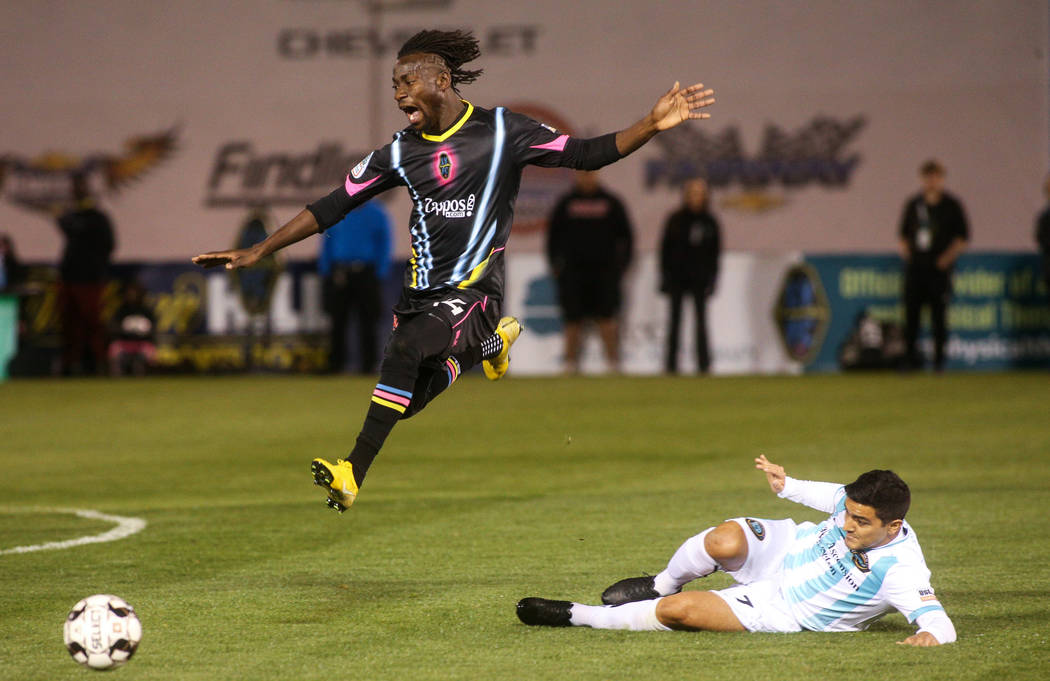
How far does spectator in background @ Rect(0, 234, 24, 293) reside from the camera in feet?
61.5

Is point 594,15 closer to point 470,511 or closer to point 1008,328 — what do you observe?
point 1008,328

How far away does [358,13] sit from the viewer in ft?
73.6

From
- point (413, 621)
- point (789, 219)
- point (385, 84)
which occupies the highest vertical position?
point (385, 84)

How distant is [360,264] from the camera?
17.6 meters

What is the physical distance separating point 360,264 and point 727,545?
12.6 meters

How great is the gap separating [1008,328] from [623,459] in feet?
28.9

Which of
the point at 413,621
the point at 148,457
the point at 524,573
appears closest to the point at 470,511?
the point at 524,573

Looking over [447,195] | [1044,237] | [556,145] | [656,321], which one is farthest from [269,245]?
[1044,237]

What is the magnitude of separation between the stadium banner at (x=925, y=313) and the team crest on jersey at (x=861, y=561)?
1275 centimetres

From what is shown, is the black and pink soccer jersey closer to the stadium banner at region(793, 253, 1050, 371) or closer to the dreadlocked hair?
the dreadlocked hair

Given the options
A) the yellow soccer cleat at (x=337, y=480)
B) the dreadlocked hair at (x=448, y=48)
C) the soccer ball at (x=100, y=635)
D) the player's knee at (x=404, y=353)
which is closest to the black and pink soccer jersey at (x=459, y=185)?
the dreadlocked hair at (x=448, y=48)

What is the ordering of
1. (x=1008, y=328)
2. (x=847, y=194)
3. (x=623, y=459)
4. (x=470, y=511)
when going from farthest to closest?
(x=847, y=194)
(x=1008, y=328)
(x=623, y=459)
(x=470, y=511)

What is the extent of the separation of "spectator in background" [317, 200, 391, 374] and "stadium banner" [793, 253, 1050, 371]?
4.81 m

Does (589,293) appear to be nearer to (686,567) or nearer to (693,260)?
(693,260)
